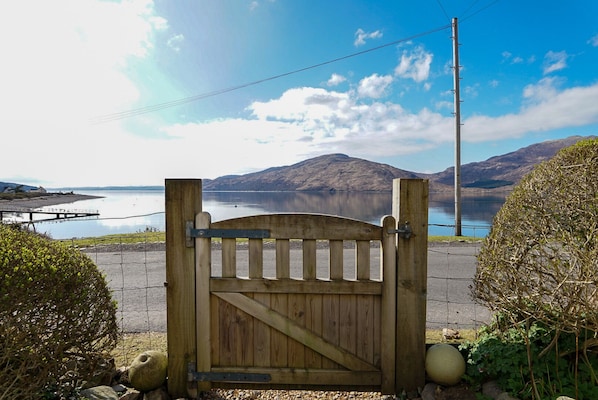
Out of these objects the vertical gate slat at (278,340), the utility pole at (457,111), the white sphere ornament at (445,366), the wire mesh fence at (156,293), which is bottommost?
the wire mesh fence at (156,293)

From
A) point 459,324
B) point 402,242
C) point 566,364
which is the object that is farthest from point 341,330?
point 459,324

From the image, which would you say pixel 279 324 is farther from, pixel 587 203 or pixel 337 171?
pixel 337 171

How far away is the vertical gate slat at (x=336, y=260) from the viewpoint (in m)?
2.89

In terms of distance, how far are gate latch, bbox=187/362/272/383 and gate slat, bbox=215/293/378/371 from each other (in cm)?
49

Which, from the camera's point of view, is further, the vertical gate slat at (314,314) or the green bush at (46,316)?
the vertical gate slat at (314,314)

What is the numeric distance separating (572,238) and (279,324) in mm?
2541

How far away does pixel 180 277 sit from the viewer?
2.92 metres

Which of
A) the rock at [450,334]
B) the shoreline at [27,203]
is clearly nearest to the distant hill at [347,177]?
the shoreline at [27,203]

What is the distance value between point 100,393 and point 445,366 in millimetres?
3093

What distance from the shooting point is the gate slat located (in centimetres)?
291

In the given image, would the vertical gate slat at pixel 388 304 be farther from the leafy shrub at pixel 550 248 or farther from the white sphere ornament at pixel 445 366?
the leafy shrub at pixel 550 248

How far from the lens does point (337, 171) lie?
342 ft

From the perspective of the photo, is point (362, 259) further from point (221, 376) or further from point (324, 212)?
point (324, 212)

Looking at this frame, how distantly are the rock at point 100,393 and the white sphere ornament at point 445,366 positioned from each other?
2856 millimetres
